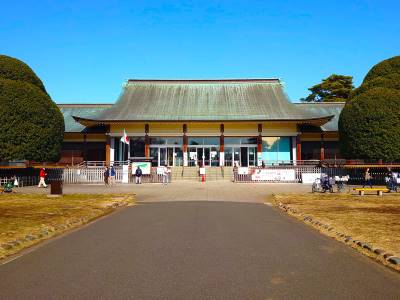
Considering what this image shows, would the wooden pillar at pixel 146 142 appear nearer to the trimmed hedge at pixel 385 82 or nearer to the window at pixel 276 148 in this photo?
the window at pixel 276 148

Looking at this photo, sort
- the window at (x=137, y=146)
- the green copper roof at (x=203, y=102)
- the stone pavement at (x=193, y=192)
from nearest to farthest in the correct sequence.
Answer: the stone pavement at (x=193, y=192) → the green copper roof at (x=203, y=102) → the window at (x=137, y=146)

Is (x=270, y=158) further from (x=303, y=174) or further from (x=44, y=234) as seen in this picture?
(x=44, y=234)

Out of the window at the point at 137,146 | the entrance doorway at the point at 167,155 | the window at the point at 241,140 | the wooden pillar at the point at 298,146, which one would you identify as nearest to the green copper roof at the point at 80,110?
the window at the point at 137,146

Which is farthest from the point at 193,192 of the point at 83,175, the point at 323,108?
the point at 323,108

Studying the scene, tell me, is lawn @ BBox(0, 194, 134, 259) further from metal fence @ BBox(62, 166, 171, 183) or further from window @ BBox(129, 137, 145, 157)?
window @ BBox(129, 137, 145, 157)

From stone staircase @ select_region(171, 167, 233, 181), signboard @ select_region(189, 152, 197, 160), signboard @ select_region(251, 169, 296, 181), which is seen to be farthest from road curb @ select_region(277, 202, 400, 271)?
signboard @ select_region(189, 152, 197, 160)

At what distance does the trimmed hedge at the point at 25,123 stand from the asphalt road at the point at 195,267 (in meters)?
19.3

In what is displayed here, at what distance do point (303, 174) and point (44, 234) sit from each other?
23537 millimetres

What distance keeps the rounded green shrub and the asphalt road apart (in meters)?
22.5

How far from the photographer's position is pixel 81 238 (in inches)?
333

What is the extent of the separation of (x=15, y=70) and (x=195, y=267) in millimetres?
26978

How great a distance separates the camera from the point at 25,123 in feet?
86.8

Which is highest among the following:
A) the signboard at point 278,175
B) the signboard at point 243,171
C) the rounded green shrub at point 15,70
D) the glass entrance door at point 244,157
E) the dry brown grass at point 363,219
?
the rounded green shrub at point 15,70

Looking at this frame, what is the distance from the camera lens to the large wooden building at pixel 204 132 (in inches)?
1512
